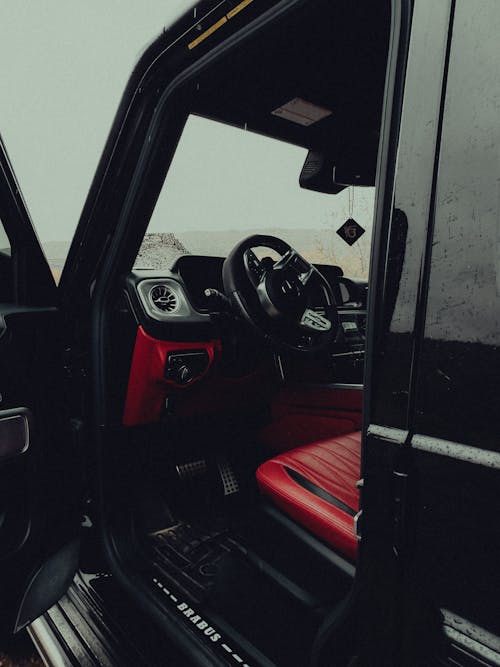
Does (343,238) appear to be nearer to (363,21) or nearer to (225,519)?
(363,21)

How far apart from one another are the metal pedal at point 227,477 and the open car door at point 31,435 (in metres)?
0.71

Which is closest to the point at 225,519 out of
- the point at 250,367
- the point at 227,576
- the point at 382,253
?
the point at 227,576

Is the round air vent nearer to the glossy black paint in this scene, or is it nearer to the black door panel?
the black door panel

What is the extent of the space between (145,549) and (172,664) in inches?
20.4

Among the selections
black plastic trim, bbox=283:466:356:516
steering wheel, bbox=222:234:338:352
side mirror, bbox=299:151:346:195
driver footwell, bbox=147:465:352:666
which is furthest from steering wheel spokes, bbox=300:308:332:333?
side mirror, bbox=299:151:346:195

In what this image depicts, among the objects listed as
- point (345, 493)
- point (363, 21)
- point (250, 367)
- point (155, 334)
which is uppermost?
point (363, 21)

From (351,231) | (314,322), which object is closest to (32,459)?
(314,322)

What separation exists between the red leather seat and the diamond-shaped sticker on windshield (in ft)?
4.25

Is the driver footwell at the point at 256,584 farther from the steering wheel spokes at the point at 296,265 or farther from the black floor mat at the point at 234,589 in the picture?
the steering wheel spokes at the point at 296,265

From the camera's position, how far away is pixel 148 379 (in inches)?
68.3

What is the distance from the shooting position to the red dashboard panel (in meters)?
1.71

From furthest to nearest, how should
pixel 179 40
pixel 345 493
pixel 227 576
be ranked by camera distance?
1. pixel 227 576
2. pixel 345 493
3. pixel 179 40

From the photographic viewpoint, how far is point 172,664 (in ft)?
4.21

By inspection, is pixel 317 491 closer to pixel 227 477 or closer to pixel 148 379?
pixel 148 379
